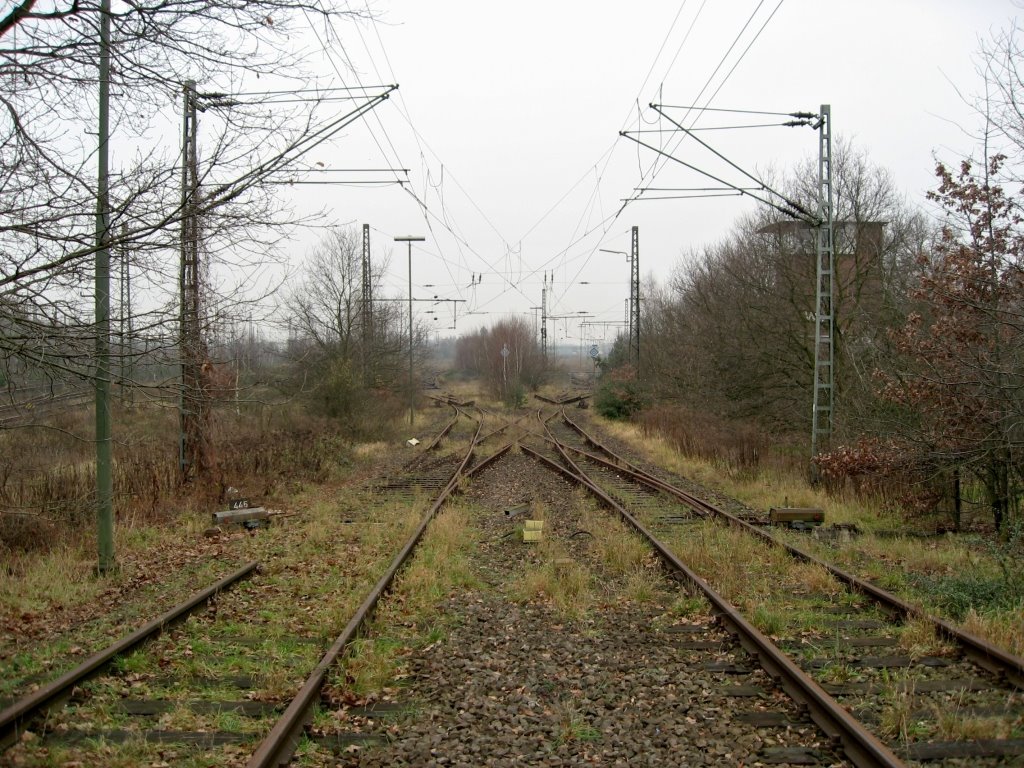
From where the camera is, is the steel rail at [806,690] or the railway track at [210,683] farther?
the railway track at [210,683]

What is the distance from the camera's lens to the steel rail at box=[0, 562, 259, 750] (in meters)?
Result: 4.41

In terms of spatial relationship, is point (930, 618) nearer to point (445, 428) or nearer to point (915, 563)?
point (915, 563)

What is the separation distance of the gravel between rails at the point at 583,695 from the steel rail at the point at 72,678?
1.78 m

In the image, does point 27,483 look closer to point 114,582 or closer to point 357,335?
point 114,582

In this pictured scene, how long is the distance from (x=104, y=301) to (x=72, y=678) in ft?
12.3

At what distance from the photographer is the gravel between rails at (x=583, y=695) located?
4391 millimetres

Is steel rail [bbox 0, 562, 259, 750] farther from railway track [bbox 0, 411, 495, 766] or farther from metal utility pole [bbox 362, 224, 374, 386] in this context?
metal utility pole [bbox 362, 224, 374, 386]

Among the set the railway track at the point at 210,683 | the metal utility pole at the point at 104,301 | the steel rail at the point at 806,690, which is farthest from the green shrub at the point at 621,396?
the metal utility pole at the point at 104,301

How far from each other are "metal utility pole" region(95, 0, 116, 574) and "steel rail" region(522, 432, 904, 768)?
545 cm

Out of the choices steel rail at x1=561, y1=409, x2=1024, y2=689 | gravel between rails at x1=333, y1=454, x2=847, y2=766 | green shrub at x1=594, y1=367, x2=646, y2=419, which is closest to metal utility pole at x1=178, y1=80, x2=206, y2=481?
gravel between rails at x1=333, y1=454, x2=847, y2=766

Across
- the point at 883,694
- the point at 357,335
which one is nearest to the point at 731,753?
the point at 883,694

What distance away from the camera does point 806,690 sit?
4.91 m

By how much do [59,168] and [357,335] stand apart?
26.0 m

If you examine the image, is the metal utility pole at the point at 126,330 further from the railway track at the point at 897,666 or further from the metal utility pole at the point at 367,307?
the metal utility pole at the point at 367,307
